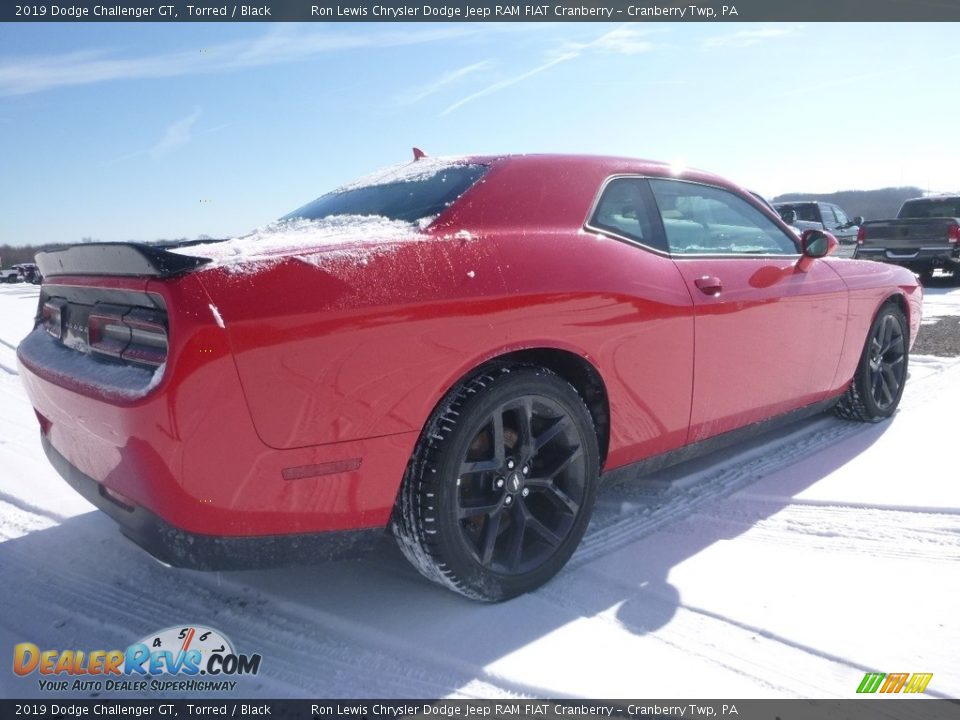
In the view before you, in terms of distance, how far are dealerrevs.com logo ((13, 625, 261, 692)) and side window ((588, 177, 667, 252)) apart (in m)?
1.82

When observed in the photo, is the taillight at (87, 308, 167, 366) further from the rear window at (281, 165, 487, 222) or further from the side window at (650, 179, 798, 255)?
the side window at (650, 179, 798, 255)

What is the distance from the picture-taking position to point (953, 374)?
5.14 metres

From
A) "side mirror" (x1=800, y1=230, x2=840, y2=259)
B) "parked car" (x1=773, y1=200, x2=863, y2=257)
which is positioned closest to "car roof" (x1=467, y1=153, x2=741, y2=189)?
"side mirror" (x1=800, y1=230, x2=840, y2=259)

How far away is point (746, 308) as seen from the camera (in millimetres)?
2889

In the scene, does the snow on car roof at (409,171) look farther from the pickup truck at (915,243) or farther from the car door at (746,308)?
the pickup truck at (915,243)

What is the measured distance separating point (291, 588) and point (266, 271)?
1.13 m

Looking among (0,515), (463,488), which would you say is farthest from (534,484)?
(0,515)

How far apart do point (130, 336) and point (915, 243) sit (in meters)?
13.3

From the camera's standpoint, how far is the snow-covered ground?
6.05 feet

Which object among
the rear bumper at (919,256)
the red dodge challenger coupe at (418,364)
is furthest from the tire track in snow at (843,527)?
the rear bumper at (919,256)

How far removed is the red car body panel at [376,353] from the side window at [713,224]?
0.15 m

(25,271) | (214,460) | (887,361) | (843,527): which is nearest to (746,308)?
(843,527)

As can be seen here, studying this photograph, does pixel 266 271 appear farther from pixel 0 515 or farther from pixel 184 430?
pixel 0 515

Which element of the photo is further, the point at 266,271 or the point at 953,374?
the point at 953,374
